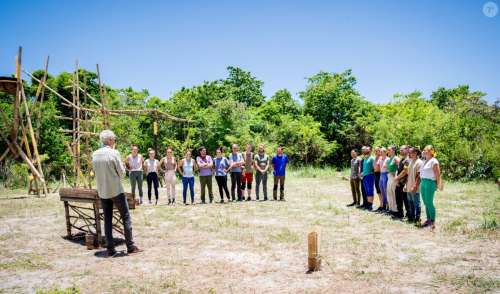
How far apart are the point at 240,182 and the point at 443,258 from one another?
774 cm

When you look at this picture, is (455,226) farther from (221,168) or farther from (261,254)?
(221,168)

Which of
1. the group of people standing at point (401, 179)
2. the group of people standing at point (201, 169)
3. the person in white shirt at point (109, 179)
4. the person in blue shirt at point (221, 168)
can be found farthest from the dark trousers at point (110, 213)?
the group of people standing at point (401, 179)

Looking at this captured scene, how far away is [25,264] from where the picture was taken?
6250 millimetres

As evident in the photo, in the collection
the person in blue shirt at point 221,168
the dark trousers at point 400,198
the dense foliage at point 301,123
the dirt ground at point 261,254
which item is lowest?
the dirt ground at point 261,254

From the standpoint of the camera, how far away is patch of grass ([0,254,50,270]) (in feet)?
20.0

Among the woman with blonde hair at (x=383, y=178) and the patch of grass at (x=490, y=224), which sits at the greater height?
the woman with blonde hair at (x=383, y=178)

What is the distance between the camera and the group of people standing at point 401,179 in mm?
8305

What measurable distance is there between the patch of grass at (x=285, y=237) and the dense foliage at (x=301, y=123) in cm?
1261

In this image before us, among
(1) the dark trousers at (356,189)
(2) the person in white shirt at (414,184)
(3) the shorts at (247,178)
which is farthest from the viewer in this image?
(3) the shorts at (247,178)

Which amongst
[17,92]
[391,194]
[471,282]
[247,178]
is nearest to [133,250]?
[471,282]

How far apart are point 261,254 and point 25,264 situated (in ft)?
12.8

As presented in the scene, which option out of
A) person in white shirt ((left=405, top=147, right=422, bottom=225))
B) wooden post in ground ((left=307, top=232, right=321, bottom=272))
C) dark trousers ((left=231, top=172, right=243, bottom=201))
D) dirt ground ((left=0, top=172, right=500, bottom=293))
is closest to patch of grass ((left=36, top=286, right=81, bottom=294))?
dirt ground ((left=0, top=172, right=500, bottom=293))

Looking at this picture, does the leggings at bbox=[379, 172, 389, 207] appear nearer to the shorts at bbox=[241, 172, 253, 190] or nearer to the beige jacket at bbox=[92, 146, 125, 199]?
the shorts at bbox=[241, 172, 253, 190]

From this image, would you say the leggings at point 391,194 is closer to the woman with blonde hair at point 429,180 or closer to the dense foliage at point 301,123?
the woman with blonde hair at point 429,180
